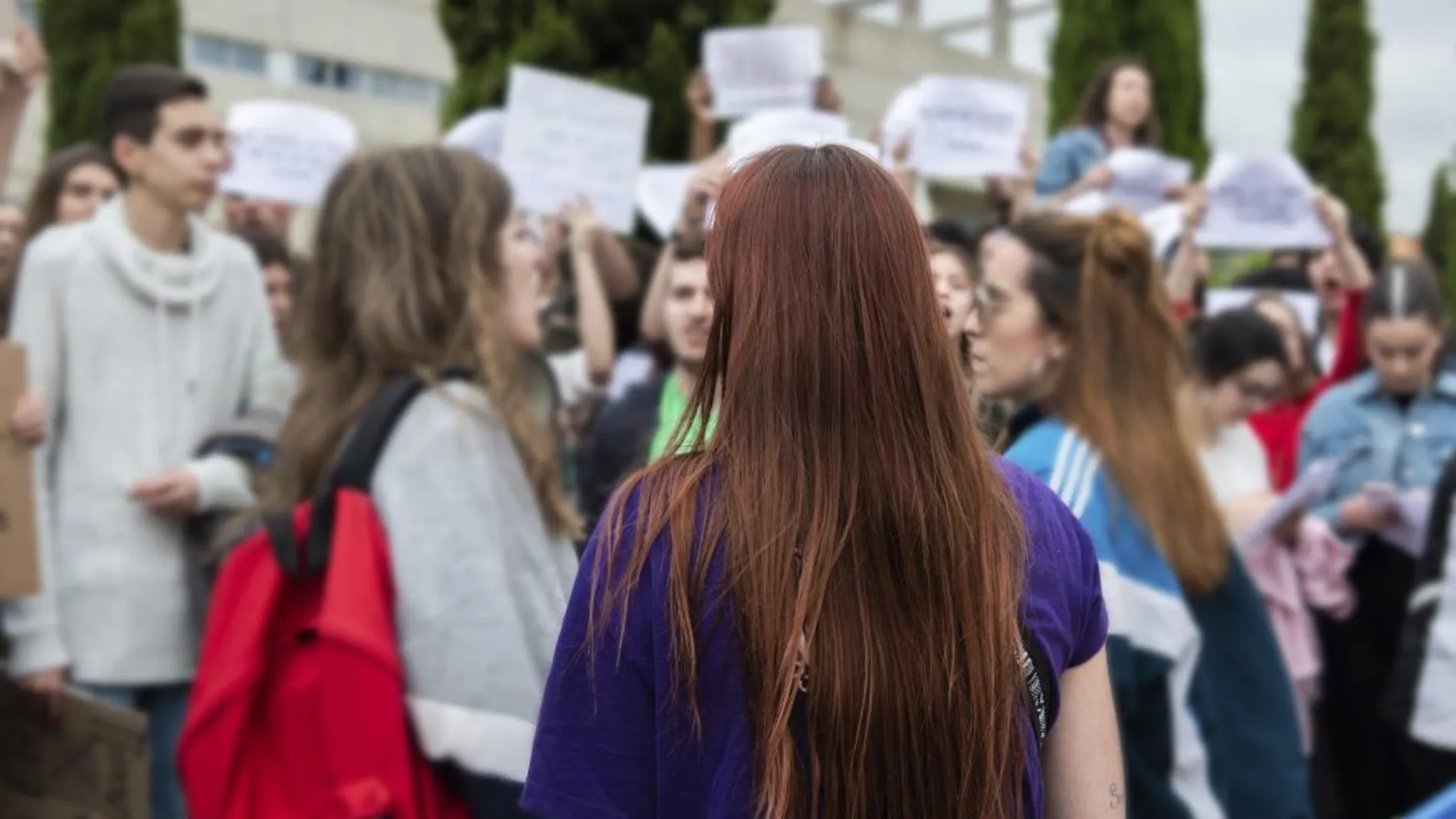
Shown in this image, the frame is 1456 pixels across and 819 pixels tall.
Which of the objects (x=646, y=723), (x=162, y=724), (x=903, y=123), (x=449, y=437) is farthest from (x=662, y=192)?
(x=646, y=723)

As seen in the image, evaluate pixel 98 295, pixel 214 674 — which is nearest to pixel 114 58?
pixel 98 295

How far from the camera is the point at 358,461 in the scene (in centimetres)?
283

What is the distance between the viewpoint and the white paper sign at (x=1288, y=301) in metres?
6.74

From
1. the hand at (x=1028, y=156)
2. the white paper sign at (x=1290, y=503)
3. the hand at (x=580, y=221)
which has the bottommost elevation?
the white paper sign at (x=1290, y=503)

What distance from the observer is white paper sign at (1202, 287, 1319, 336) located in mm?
6738

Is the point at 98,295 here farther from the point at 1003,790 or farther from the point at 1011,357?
the point at 1003,790

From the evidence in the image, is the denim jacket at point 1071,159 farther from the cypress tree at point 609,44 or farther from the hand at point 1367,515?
the hand at point 1367,515

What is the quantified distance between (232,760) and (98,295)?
1549mm

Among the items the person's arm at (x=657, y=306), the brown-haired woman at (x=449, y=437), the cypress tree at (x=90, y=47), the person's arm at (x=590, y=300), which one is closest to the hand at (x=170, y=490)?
the brown-haired woman at (x=449, y=437)

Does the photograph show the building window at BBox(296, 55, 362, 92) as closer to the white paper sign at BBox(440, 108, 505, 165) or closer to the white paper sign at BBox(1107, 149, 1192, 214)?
the white paper sign at BBox(440, 108, 505, 165)

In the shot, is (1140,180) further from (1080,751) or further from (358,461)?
(1080,751)

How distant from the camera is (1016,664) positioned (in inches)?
65.4

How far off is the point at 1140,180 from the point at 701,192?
286 centimetres

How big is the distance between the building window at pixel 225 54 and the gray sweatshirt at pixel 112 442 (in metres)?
19.3
